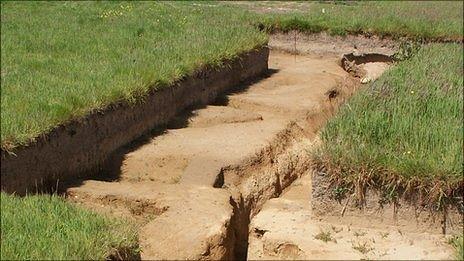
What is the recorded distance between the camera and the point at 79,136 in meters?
8.95

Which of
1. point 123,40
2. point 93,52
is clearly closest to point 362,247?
point 93,52

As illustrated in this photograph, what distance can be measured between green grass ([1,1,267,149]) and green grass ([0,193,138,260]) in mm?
1455

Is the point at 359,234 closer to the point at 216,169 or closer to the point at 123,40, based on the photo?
the point at 216,169

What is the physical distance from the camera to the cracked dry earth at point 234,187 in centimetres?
728

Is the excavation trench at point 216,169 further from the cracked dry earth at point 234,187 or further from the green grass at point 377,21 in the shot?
the green grass at point 377,21

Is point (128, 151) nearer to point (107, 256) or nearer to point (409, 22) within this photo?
point (107, 256)

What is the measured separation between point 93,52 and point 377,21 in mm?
8072

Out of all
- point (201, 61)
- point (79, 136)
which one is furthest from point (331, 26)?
point (79, 136)

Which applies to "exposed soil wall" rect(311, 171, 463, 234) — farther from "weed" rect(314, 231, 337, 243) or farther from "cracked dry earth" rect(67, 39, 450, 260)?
"weed" rect(314, 231, 337, 243)

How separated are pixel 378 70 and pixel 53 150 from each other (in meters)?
10.0

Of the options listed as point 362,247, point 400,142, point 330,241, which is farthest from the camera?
point 400,142

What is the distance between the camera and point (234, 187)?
938 cm

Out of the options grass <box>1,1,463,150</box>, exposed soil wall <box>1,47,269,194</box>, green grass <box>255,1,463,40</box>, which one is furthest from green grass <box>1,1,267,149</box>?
green grass <box>255,1,463,40</box>

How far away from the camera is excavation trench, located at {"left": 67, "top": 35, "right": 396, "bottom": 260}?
7328 millimetres
